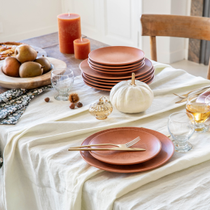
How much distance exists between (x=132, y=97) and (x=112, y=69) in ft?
0.76

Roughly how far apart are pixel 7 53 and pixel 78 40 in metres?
0.33

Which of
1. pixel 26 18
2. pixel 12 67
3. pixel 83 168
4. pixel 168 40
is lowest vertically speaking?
pixel 168 40

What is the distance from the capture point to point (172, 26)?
1.58 metres

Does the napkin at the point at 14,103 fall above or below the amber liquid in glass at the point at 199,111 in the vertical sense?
below

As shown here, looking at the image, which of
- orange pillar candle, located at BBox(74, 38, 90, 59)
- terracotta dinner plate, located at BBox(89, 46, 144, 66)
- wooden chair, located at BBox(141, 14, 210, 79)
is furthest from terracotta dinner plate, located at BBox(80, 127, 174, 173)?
wooden chair, located at BBox(141, 14, 210, 79)

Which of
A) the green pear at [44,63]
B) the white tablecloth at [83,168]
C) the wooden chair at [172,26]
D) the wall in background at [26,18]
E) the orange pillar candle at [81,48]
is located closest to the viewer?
the white tablecloth at [83,168]

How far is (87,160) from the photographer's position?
0.73 metres

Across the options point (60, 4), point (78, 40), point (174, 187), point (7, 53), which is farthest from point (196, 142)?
point (60, 4)

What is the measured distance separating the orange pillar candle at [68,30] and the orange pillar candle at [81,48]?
2.9 inches

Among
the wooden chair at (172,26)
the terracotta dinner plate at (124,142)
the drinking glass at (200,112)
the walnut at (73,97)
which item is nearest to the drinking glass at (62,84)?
the walnut at (73,97)

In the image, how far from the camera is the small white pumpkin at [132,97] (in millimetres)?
926

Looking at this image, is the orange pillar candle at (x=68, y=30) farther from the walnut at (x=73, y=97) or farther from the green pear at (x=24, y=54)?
the walnut at (x=73, y=97)

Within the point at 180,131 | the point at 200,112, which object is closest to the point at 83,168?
the point at 180,131

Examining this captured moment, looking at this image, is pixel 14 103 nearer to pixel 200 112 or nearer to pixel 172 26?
pixel 200 112
